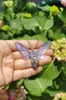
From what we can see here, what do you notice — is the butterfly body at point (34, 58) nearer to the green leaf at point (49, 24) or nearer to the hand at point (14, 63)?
the hand at point (14, 63)

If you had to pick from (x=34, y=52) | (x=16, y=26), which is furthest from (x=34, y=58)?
(x=16, y=26)

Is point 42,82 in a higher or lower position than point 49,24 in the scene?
lower

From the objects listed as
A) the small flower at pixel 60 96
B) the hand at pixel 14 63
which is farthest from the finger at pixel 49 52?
the small flower at pixel 60 96

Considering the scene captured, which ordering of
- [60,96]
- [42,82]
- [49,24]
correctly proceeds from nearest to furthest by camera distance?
1. [60,96]
2. [42,82]
3. [49,24]

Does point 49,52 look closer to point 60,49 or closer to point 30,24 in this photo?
point 60,49

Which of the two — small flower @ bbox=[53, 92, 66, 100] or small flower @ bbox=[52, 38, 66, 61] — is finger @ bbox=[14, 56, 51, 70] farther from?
small flower @ bbox=[53, 92, 66, 100]

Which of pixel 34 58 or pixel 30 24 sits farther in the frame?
pixel 30 24

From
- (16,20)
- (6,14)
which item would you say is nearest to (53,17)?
(16,20)
